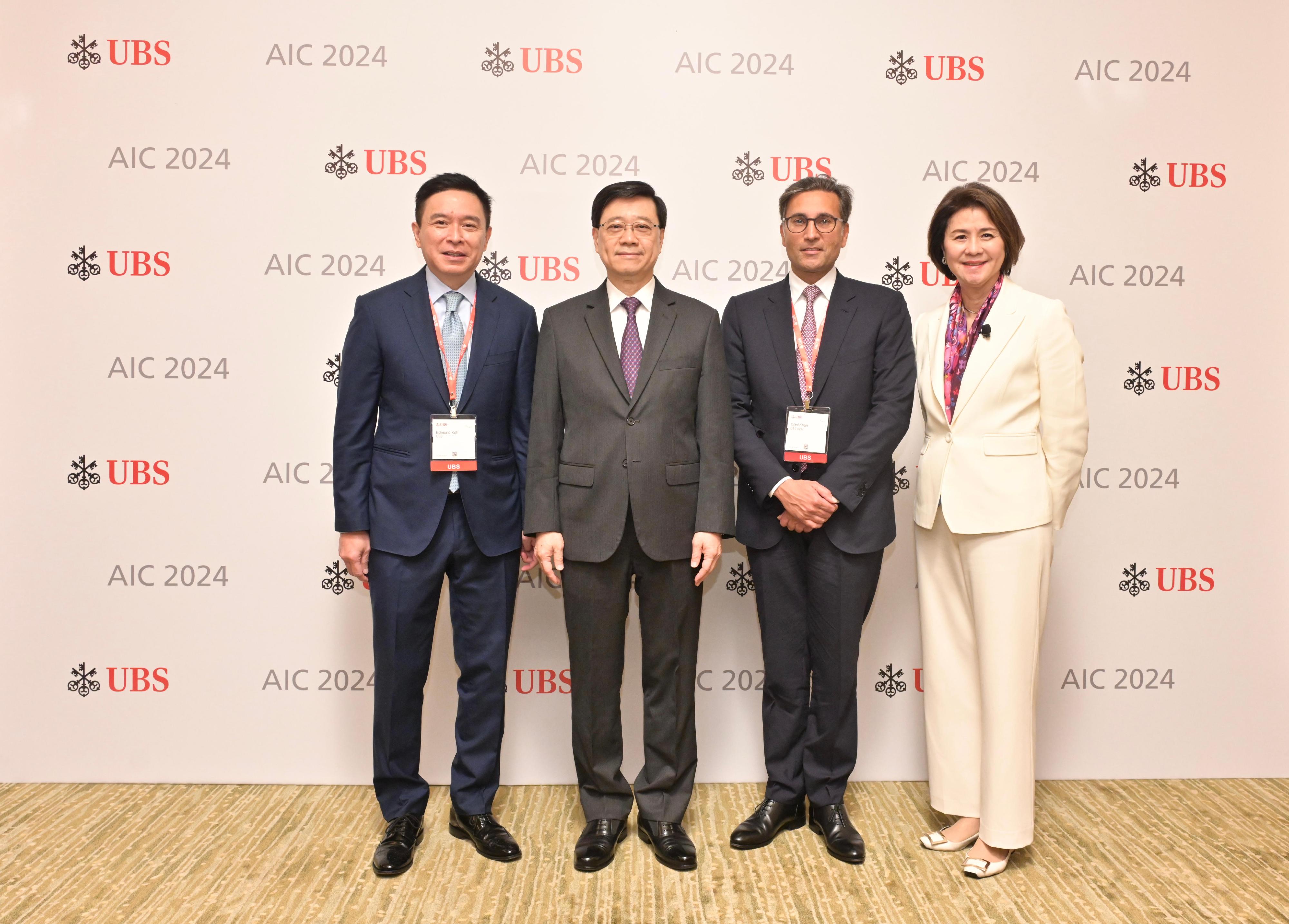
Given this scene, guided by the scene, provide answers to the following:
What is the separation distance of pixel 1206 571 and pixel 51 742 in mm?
4334

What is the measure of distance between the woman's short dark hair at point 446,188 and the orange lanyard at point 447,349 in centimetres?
27

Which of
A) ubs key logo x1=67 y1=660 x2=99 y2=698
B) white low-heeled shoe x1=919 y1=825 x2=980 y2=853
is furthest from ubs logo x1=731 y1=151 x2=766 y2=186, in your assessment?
ubs key logo x1=67 y1=660 x2=99 y2=698

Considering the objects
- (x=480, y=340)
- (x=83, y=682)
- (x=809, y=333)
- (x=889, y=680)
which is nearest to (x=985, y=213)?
(x=809, y=333)

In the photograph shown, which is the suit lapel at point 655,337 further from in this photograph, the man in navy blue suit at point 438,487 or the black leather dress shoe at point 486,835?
the black leather dress shoe at point 486,835

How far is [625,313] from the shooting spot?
2498 millimetres

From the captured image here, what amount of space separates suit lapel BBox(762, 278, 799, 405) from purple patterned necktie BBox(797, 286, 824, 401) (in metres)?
0.02

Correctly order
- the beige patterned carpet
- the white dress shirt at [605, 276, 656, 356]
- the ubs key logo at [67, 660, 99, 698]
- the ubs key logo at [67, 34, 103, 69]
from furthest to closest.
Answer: the ubs key logo at [67, 660, 99, 698]
the ubs key logo at [67, 34, 103, 69]
the white dress shirt at [605, 276, 656, 356]
the beige patterned carpet

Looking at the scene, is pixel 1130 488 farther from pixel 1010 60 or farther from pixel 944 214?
pixel 1010 60

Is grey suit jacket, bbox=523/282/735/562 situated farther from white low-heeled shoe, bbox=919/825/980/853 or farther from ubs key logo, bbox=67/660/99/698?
ubs key logo, bbox=67/660/99/698

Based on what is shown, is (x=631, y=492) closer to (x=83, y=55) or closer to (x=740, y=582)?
(x=740, y=582)

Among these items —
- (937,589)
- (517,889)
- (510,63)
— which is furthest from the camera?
(510,63)

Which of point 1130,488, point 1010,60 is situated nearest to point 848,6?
point 1010,60

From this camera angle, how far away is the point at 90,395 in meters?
3.07

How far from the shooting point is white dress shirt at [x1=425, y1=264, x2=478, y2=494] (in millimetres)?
2479
